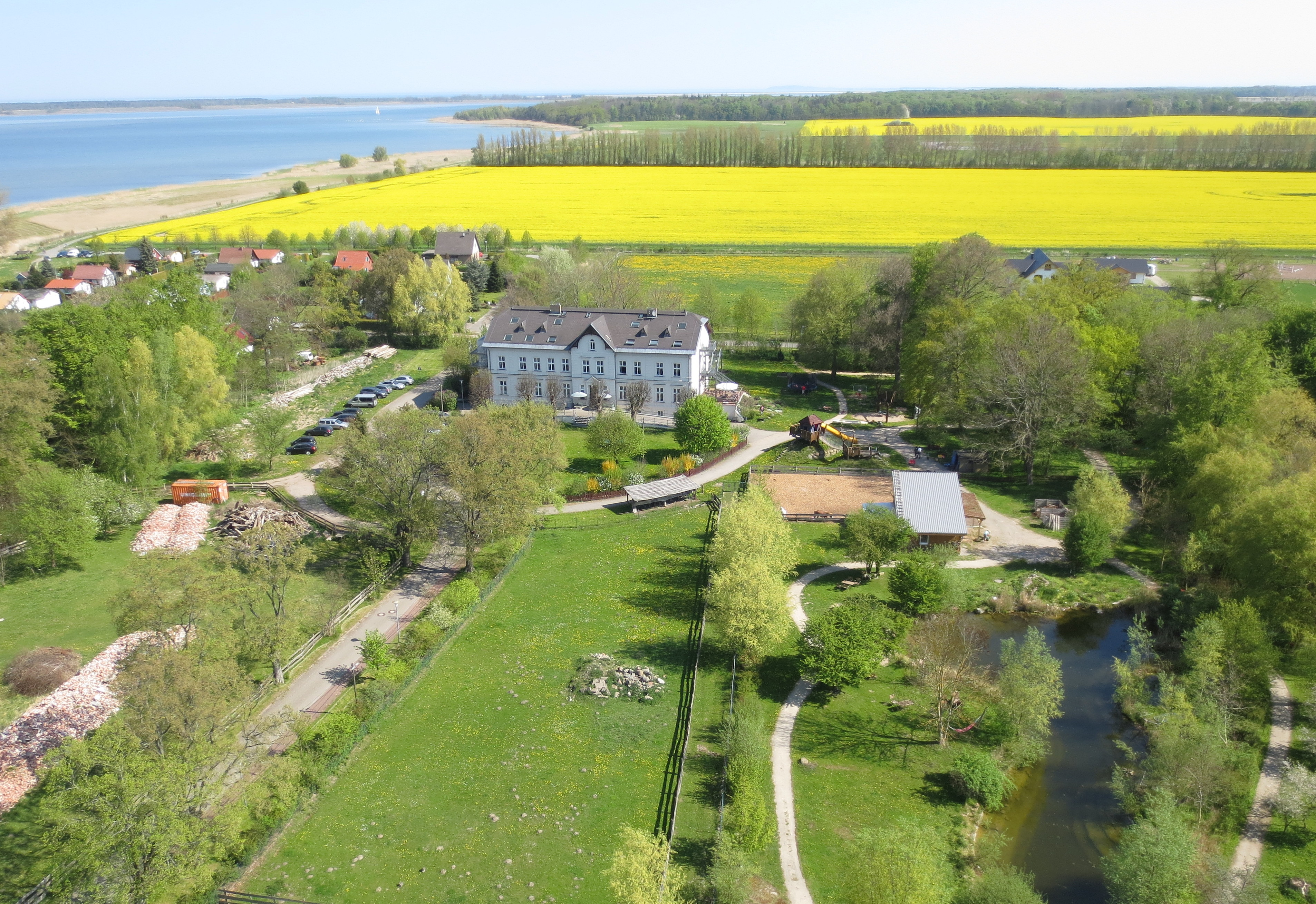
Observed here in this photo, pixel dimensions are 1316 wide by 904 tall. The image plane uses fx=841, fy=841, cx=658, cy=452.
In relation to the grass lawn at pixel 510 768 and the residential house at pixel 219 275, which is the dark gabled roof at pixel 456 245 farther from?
the grass lawn at pixel 510 768

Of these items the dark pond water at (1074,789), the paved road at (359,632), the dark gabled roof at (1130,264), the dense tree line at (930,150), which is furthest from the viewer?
the dense tree line at (930,150)

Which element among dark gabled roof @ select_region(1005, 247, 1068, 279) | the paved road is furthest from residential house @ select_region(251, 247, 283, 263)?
dark gabled roof @ select_region(1005, 247, 1068, 279)

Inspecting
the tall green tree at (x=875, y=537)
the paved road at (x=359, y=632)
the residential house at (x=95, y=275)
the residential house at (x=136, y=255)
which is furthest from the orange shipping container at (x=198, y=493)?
the residential house at (x=136, y=255)

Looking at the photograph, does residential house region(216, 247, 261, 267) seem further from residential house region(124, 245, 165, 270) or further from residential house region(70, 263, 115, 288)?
residential house region(70, 263, 115, 288)

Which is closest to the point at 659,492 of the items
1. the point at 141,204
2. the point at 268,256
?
the point at 268,256

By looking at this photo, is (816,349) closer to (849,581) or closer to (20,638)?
(849,581)

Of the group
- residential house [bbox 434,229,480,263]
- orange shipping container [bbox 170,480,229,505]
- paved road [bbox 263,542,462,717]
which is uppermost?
residential house [bbox 434,229,480,263]
